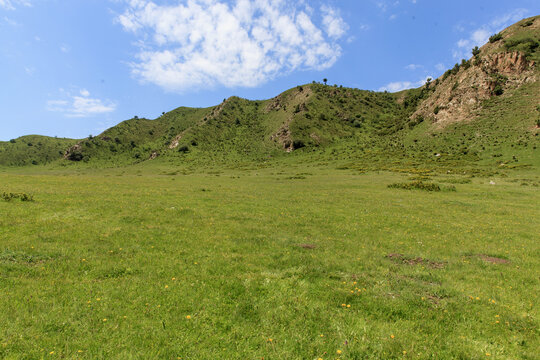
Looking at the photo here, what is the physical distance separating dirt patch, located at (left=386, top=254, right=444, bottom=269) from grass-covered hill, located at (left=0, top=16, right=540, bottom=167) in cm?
7673

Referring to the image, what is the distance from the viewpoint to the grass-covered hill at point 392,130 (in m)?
88.2

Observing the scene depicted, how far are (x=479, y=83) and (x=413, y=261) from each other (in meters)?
146

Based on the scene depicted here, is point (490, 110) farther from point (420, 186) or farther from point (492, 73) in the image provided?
A: point (420, 186)

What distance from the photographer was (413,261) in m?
13.0

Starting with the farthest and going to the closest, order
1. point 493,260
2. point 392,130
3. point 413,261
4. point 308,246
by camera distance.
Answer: point 392,130 → point 308,246 → point 493,260 → point 413,261

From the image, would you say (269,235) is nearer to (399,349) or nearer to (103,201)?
(399,349)

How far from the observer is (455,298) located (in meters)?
9.20

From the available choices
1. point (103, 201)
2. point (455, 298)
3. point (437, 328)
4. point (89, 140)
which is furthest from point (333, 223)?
point (89, 140)

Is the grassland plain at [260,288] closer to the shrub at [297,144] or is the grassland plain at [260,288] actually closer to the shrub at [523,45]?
the shrub at [297,144]

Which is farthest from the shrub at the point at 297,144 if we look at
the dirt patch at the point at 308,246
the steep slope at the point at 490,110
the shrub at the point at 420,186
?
the dirt patch at the point at 308,246

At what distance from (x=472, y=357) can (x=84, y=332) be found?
1079cm

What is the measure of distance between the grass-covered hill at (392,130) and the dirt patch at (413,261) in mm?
76728

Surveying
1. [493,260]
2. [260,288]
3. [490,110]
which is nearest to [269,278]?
[260,288]

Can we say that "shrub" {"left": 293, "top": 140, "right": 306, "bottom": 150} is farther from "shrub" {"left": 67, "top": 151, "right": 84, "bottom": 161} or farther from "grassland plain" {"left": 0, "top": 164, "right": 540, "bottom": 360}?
"shrub" {"left": 67, "top": 151, "right": 84, "bottom": 161}
